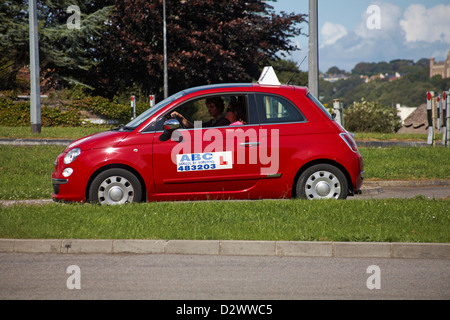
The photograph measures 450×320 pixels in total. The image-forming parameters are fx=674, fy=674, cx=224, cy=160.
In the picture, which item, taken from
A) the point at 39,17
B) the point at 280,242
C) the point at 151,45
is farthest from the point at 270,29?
the point at 280,242

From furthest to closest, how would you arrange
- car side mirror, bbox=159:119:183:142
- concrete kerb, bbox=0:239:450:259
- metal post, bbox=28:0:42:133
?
metal post, bbox=28:0:42:133 → car side mirror, bbox=159:119:183:142 → concrete kerb, bbox=0:239:450:259

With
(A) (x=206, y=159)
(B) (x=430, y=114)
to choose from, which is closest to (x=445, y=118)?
(B) (x=430, y=114)

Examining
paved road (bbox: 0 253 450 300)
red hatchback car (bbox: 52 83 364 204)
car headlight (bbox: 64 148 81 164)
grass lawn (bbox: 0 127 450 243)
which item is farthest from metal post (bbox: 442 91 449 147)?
paved road (bbox: 0 253 450 300)

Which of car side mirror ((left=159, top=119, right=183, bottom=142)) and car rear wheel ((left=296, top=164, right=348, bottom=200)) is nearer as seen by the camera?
car side mirror ((left=159, top=119, right=183, bottom=142))

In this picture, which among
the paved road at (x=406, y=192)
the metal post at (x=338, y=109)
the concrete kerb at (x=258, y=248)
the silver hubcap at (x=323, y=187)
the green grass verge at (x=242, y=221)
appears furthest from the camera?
the metal post at (x=338, y=109)

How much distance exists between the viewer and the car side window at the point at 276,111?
9742mm

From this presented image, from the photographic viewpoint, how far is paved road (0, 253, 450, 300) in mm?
5516

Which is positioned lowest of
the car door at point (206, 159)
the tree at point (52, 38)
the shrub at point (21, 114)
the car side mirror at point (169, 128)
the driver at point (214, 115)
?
the car door at point (206, 159)

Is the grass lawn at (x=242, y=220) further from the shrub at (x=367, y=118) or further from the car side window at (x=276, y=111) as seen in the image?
the shrub at (x=367, y=118)

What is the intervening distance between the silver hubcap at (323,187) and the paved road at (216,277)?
2759 millimetres

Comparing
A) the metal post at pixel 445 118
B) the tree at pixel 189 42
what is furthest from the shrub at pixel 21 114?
the metal post at pixel 445 118

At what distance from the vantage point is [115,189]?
9.46 m

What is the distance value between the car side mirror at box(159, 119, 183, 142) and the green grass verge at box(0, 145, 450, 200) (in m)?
2.73

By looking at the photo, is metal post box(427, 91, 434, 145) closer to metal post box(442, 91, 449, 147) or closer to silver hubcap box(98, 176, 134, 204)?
metal post box(442, 91, 449, 147)
